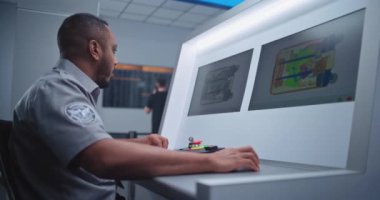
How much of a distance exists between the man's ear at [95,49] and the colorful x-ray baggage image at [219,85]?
1.75 feet

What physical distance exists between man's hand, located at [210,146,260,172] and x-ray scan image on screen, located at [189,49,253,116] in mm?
475

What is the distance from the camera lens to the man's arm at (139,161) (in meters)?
0.67

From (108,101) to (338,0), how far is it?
20.3 feet

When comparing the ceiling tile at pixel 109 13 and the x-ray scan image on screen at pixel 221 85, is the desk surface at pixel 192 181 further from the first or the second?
the ceiling tile at pixel 109 13

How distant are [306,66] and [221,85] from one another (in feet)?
1.53

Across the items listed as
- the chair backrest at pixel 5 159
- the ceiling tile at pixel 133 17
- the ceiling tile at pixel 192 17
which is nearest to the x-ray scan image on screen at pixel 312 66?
the chair backrest at pixel 5 159

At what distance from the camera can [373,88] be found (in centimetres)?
65

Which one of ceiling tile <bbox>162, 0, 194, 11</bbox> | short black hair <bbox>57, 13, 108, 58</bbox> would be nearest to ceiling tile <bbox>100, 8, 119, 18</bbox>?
ceiling tile <bbox>162, 0, 194, 11</bbox>

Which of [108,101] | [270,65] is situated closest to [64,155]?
[270,65]

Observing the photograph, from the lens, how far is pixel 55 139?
716mm

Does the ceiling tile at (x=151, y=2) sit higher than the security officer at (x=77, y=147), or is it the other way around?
the ceiling tile at (x=151, y=2)

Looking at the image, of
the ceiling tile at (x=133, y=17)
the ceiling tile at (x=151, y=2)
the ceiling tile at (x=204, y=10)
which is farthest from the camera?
the ceiling tile at (x=133, y=17)

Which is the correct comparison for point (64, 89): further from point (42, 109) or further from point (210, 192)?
point (210, 192)

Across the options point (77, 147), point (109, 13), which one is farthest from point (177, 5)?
point (77, 147)
